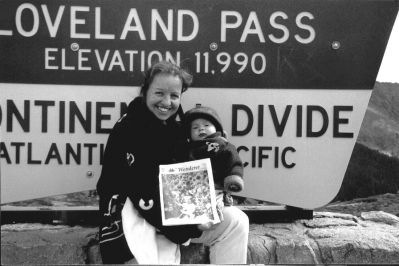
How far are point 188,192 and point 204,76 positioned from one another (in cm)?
64

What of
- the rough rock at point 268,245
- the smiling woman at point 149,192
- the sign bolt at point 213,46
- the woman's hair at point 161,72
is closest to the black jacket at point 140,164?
the smiling woman at point 149,192

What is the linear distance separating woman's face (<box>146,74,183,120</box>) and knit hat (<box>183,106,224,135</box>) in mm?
84

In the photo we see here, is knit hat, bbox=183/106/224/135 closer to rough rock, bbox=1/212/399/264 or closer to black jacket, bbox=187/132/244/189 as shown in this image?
black jacket, bbox=187/132/244/189

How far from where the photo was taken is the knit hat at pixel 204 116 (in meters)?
2.48

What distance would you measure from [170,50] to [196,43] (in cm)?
12

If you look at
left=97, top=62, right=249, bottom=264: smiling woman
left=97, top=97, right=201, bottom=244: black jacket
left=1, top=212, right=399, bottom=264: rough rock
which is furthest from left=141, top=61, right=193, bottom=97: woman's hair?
left=1, top=212, right=399, bottom=264: rough rock

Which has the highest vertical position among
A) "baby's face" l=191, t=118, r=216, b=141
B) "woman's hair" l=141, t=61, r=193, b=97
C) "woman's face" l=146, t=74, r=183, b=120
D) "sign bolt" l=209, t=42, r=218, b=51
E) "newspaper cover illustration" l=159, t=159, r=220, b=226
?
"sign bolt" l=209, t=42, r=218, b=51

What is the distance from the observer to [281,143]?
2.82 meters

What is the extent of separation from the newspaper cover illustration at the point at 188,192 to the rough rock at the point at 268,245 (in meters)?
0.28

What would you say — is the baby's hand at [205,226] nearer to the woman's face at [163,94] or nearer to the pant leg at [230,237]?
the pant leg at [230,237]

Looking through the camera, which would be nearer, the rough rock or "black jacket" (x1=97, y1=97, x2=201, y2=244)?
"black jacket" (x1=97, y1=97, x2=201, y2=244)

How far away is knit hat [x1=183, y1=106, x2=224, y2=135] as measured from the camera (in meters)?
2.48

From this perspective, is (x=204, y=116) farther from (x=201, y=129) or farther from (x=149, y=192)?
(x=149, y=192)

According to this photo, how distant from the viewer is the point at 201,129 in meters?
2.48
